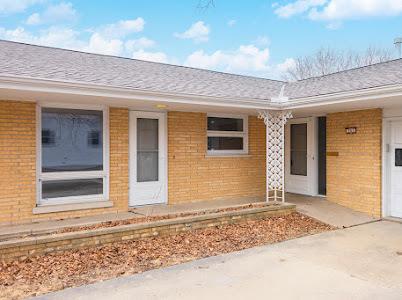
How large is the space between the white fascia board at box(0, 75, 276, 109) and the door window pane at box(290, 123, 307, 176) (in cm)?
254

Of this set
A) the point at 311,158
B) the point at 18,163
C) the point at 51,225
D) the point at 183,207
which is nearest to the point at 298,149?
the point at 311,158

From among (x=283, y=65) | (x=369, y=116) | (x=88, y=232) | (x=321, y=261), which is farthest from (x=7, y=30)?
(x=283, y=65)

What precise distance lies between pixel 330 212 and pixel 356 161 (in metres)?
1.39

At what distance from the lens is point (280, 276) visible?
4.92 meters

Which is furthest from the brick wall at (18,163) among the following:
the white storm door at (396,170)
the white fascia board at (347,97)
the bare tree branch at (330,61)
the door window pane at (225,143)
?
the bare tree branch at (330,61)

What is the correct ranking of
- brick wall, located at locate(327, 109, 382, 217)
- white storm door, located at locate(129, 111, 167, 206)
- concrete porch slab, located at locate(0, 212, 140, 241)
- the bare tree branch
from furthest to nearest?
the bare tree branch
white storm door, located at locate(129, 111, 167, 206)
brick wall, located at locate(327, 109, 382, 217)
concrete porch slab, located at locate(0, 212, 140, 241)

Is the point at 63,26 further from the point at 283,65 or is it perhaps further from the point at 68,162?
the point at 283,65


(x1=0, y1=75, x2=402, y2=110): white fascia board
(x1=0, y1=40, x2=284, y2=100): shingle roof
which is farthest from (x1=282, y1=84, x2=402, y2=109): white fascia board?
(x1=0, y1=40, x2=284, y2=100): shingle roof

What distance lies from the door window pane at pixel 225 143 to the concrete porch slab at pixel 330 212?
2.01m

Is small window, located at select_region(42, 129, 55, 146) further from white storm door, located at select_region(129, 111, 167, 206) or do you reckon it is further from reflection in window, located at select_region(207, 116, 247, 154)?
reflection in window, located at select_region(207, 116, 247, 154)

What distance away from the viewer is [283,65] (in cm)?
3114

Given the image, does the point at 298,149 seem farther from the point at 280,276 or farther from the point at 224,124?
the point at 280,276

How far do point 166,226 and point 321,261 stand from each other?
2748 millimetres

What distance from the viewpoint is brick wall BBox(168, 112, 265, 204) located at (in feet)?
30.0
